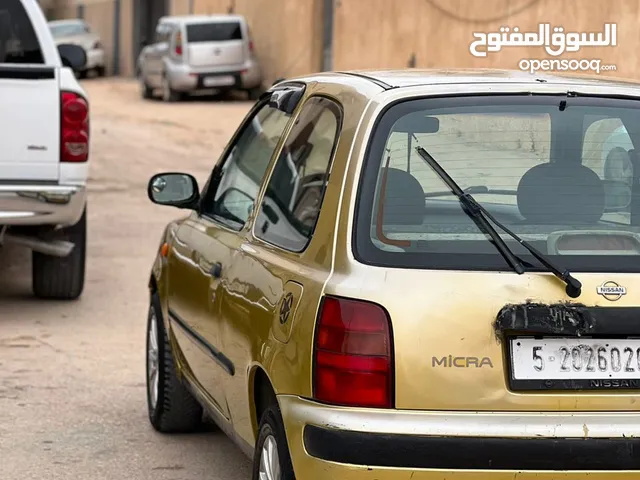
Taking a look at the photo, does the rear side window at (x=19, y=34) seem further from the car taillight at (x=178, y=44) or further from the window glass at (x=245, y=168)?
the car taillight at (x=178, y=44)

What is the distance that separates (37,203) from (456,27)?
14023 mm

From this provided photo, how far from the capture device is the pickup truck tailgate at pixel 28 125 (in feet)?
28.5

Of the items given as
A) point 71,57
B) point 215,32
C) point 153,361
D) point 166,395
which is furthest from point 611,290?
point 215,32

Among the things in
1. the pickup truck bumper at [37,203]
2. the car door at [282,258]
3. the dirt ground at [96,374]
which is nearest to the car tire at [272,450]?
the car door at [282,258]

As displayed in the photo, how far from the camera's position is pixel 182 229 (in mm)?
5992

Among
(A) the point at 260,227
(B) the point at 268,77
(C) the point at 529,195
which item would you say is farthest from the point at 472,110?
(B) the point at 268,77

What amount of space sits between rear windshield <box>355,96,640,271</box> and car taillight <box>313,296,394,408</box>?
171mm

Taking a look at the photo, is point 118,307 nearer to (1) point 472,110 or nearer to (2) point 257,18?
(1) point 472,110

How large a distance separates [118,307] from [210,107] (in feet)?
57.4

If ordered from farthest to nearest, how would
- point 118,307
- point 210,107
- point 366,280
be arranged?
point 210,107 < point 118,307 < point 366,280

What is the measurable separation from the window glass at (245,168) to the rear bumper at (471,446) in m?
1.50

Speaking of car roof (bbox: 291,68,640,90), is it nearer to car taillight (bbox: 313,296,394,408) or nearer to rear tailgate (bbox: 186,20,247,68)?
car taillight (bbox: 313,296,394,408)

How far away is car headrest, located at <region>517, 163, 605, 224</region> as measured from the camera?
4113 millimetres

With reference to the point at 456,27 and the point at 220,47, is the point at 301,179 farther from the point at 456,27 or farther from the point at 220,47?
the point at 220,47
